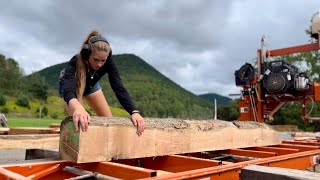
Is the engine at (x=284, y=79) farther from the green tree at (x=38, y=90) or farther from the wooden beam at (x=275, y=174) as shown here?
the green tree at (x=38, y=90)

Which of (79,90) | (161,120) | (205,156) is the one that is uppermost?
(79,90)

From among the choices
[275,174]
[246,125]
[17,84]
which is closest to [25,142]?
[246,125]

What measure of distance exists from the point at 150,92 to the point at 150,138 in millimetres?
79781

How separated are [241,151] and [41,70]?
133388 millimetres

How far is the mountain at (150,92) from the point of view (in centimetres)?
6602

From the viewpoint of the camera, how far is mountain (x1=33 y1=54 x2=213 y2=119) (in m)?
66.0

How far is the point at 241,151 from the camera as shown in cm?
386

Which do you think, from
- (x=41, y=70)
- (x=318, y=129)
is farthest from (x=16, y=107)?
(x=41, y=70)

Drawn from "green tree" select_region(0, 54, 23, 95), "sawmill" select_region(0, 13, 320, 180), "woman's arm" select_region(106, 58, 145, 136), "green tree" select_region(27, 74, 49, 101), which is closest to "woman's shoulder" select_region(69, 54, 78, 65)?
"woman's arm" select_region(106, 58, 145, 136)

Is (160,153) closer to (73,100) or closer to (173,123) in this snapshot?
(173,123)

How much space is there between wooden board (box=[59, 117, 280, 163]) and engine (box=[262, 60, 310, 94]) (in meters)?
4.20

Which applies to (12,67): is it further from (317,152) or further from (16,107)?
(317,152)

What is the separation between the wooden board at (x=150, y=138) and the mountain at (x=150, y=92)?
34.9 m

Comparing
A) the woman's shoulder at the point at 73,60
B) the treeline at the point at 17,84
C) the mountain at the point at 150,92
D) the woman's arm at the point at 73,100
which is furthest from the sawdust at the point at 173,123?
the treeline at the point at 17,84
